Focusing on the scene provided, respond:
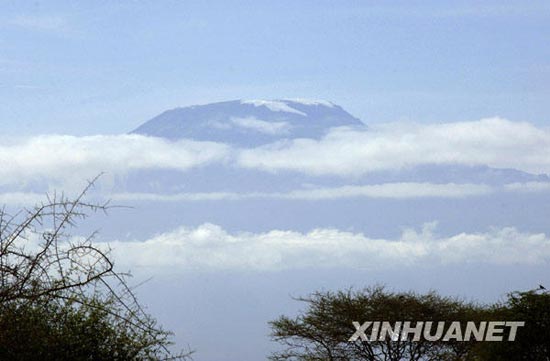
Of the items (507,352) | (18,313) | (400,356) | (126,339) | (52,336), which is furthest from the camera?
(400,356)

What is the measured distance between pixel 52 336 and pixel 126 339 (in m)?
1.66

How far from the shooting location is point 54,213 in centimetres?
A: 970

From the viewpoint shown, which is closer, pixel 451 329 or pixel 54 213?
pixel 54 213

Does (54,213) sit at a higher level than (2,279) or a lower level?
higher

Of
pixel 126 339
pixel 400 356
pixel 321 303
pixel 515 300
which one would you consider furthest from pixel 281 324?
pixel 126 339

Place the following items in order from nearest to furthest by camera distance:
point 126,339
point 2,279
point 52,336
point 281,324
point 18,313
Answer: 1. point 2,279
2. point 18,313
3. point 52,336
4. point 126,339
5. point 281,324

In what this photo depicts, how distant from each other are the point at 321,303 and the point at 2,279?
34.6 meters

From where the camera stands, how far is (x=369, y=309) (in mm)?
42562

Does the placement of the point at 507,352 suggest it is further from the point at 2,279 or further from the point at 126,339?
the point at 2,279

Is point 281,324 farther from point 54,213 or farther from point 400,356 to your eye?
point 54,213

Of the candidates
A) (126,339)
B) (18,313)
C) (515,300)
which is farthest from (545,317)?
(18,313)

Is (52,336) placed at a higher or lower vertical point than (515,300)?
lower

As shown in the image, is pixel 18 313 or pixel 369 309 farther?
pixel 369 309

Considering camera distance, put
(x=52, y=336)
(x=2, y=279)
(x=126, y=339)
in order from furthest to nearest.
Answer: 1. (x=126, y=339)
2. (x=52, y=336)
3. (x=2, y=279)
